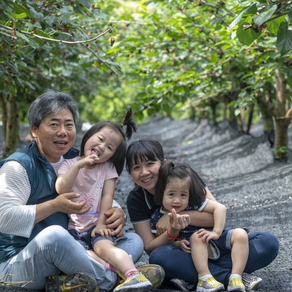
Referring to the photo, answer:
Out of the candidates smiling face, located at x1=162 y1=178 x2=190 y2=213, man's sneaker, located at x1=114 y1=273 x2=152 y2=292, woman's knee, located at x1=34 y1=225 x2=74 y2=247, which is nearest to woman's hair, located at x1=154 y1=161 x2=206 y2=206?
smiling face, located at x1=162 y1=178 x2=190 y2=213

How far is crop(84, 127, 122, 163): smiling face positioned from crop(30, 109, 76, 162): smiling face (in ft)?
0.43

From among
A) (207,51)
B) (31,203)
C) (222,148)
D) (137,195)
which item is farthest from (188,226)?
(222,148)

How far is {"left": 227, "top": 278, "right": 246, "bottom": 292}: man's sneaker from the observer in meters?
2.20

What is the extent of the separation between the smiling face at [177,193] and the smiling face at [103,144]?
0.41m

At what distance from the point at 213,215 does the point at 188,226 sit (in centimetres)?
18

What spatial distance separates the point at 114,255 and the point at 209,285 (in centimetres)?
54

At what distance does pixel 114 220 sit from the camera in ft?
7.91

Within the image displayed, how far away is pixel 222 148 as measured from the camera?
8867mm

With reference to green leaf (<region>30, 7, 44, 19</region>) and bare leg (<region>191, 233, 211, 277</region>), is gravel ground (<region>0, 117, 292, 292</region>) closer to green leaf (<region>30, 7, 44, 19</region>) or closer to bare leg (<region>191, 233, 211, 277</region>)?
bare leg (<region>191, 233, 211, 277</region>)

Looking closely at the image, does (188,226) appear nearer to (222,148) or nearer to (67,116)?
(67,116)

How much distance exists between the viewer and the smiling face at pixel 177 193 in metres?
2.45

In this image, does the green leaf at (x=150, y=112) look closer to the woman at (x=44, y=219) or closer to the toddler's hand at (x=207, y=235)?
the woman at (x=44, y=219)

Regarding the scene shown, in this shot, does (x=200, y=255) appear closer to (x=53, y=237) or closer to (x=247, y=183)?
(x=53, y=237)

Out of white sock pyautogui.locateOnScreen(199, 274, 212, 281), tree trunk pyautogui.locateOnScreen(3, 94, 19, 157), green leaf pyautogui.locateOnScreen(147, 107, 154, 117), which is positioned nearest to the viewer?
white sock pyautogui.locateOnScreen(199, 274, 212, 281)
